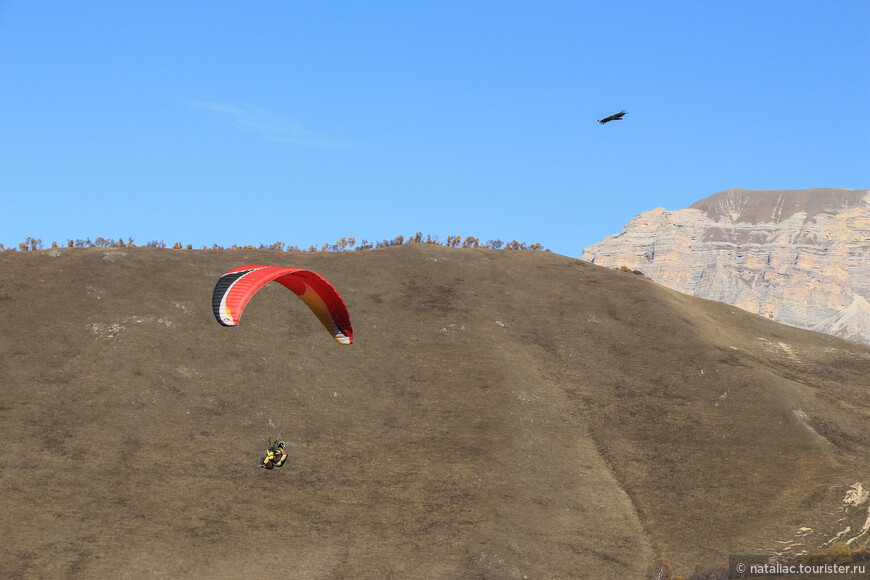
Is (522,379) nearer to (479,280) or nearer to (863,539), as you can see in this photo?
(479,280)

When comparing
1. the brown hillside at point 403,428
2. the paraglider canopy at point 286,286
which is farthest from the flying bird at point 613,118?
the brown hillside at point 403,428

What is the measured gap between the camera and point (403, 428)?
62.1 m

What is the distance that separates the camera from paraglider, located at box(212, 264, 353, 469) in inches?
1366

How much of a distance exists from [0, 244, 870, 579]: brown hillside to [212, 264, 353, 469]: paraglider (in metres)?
14.1

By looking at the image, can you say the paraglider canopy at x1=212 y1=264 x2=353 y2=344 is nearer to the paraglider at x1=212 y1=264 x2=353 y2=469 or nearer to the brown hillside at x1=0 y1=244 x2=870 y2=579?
the paraglider at x1=212 y1=264 x2=353 y2=469

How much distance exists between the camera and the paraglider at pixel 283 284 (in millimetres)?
34688

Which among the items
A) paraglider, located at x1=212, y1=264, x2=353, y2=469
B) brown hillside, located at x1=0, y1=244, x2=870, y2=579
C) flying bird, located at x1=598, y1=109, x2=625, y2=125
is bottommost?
brown hillside, located at x1=0, y1=244, x2=870, y2=579

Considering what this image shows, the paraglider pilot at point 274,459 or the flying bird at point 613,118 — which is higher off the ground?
the flying bird at point 613,118

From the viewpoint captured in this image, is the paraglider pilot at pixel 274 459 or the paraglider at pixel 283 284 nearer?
the paraglider at pixel 283 284

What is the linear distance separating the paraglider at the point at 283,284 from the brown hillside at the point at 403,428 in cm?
1413

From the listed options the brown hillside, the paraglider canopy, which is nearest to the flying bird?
the paraglider canopy

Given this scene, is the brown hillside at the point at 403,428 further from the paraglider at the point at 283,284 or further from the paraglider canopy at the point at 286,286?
the paraglider canopy at the point at 286,286

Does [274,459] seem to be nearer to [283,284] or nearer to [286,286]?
[283,284]

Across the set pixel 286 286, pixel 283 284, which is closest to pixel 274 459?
pixel 283 284
